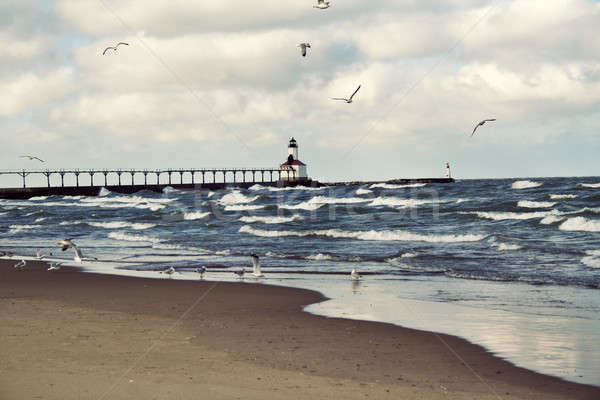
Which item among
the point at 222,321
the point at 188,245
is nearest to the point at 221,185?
the point at 188,245

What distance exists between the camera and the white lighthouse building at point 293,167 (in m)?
110

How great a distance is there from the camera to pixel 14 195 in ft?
298

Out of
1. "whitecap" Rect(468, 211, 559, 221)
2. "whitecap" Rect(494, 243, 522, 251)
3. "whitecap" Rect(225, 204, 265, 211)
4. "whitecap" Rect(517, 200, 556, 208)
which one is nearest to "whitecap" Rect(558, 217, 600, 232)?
"whitecap" Rect(468, 211, 559, 221)

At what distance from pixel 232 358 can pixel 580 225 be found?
24173 millimetres

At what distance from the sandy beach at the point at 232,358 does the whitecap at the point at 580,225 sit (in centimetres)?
1952

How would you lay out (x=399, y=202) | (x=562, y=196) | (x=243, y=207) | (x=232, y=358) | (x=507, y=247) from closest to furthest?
(x=232, y=358)
(x=507, y=247)
(x=562, y=196)
(x=399, y=202)
(x=243, y=207)

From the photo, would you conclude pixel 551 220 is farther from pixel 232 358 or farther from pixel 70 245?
pixel 232 358

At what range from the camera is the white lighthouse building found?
110438 millimetres

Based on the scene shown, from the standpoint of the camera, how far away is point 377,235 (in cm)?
2966

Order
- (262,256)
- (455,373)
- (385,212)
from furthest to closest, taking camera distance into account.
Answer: (385,212) → (262,256) → (455,373)

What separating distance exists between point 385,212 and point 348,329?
3400 centimetres

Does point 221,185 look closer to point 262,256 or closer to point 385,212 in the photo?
point 385,212

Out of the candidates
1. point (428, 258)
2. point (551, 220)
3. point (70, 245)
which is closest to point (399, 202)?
point (551, 220)

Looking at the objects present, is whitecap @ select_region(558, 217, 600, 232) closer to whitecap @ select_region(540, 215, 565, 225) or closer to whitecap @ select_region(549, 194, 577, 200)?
whitecap @ select_region(540, 215, 565, 225)
